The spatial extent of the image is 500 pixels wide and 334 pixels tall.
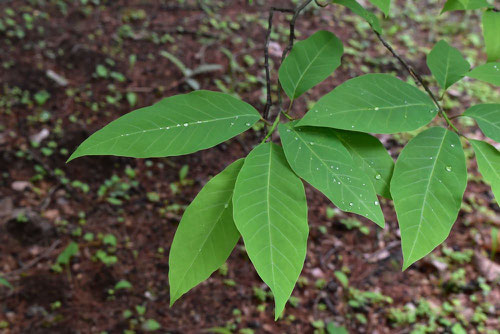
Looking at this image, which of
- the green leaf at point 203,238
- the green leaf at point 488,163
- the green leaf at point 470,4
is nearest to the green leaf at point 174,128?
the green leaf at point 203,238

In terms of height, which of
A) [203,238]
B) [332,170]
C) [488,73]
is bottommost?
[203,238]

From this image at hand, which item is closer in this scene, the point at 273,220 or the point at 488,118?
the point at 273,220

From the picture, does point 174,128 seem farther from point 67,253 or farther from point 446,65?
point 67,253

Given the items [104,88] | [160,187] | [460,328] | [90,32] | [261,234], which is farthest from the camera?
[90,32]

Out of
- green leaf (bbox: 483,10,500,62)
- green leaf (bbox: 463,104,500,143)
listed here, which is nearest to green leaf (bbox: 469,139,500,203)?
green leaf (bbox: 463,104,500,143)

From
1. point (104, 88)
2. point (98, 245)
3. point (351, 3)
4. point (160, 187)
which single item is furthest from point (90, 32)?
point (351, 3)

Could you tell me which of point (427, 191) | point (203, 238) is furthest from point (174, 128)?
point (427, 191)

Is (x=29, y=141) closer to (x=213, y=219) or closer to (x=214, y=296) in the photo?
(x=214, y=296)

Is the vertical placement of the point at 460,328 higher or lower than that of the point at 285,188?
lower
